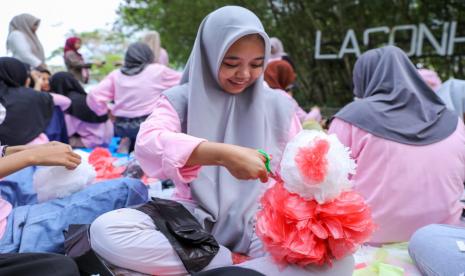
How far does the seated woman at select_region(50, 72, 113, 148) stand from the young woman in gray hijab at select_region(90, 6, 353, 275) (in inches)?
126

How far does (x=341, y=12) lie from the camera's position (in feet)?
23.5

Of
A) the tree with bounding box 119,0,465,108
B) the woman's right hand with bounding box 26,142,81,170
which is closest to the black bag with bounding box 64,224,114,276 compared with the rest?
the woman's right hand with bounding box 26,142,81,170

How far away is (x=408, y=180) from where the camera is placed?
201 centimetres

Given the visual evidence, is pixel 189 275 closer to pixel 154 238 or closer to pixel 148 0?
pixel 154 238

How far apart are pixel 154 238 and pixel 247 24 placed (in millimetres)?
884

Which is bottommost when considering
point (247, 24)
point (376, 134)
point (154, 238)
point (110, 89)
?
point (110, 89)

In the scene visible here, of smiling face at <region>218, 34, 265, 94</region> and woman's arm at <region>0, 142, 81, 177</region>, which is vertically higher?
smiling face at <region>218, 34, 265, 94</region>

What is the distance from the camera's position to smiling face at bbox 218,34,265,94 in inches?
69.2

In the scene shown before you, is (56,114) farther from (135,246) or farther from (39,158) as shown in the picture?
(135,246)

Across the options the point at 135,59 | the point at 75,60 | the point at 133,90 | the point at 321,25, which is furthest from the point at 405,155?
the point at 321,25

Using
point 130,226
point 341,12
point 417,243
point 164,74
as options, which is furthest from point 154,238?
point 341,12

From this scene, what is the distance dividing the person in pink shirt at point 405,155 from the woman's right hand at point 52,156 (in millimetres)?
1254

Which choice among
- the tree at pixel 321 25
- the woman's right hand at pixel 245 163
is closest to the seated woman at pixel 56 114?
the woman's right hand at pixel 245 163

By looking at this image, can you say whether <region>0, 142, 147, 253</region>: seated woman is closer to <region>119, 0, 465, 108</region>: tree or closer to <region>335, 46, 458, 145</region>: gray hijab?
<region>335, 46, 458, 145</region>: gray hijab
